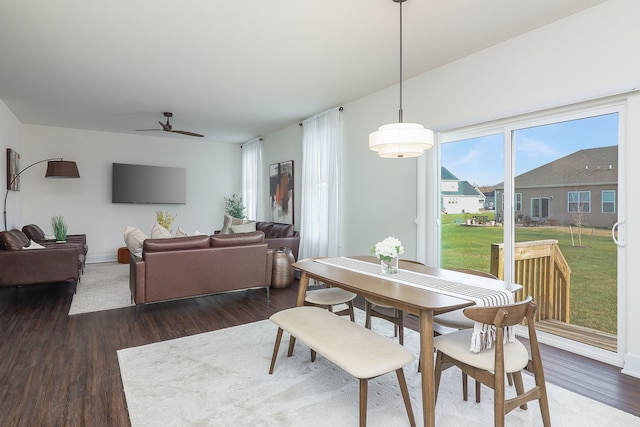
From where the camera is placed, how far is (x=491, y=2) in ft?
8.75

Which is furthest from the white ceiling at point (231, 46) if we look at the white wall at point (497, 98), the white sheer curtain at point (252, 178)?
the white sheer curtain at point (252, 178)

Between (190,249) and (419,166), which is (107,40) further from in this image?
(419,166)

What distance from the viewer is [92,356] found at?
278 centimetres

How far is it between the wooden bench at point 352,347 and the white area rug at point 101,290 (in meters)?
2.78

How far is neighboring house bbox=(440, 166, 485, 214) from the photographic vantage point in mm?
3791

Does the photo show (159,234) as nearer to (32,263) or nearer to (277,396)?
(32,263)

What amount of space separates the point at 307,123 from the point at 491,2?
3.88 m

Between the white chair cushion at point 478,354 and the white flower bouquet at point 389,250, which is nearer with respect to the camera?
the white chair cushion at point 478,354

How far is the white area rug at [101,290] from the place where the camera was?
411 cm

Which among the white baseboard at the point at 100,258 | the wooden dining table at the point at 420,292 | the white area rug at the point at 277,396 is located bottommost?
the white area rug at the point at 277,396

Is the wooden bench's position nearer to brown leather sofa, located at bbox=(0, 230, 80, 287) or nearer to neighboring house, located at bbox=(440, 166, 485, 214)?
neighboring house, located at bbox=(440, 166, 485, 214)

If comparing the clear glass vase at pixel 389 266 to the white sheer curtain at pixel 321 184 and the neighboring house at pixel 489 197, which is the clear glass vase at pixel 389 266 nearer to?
the neighboring house at pixel 489 197

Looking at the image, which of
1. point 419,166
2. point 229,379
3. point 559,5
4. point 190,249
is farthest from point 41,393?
point 559,5

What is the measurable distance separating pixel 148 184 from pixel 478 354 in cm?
767
